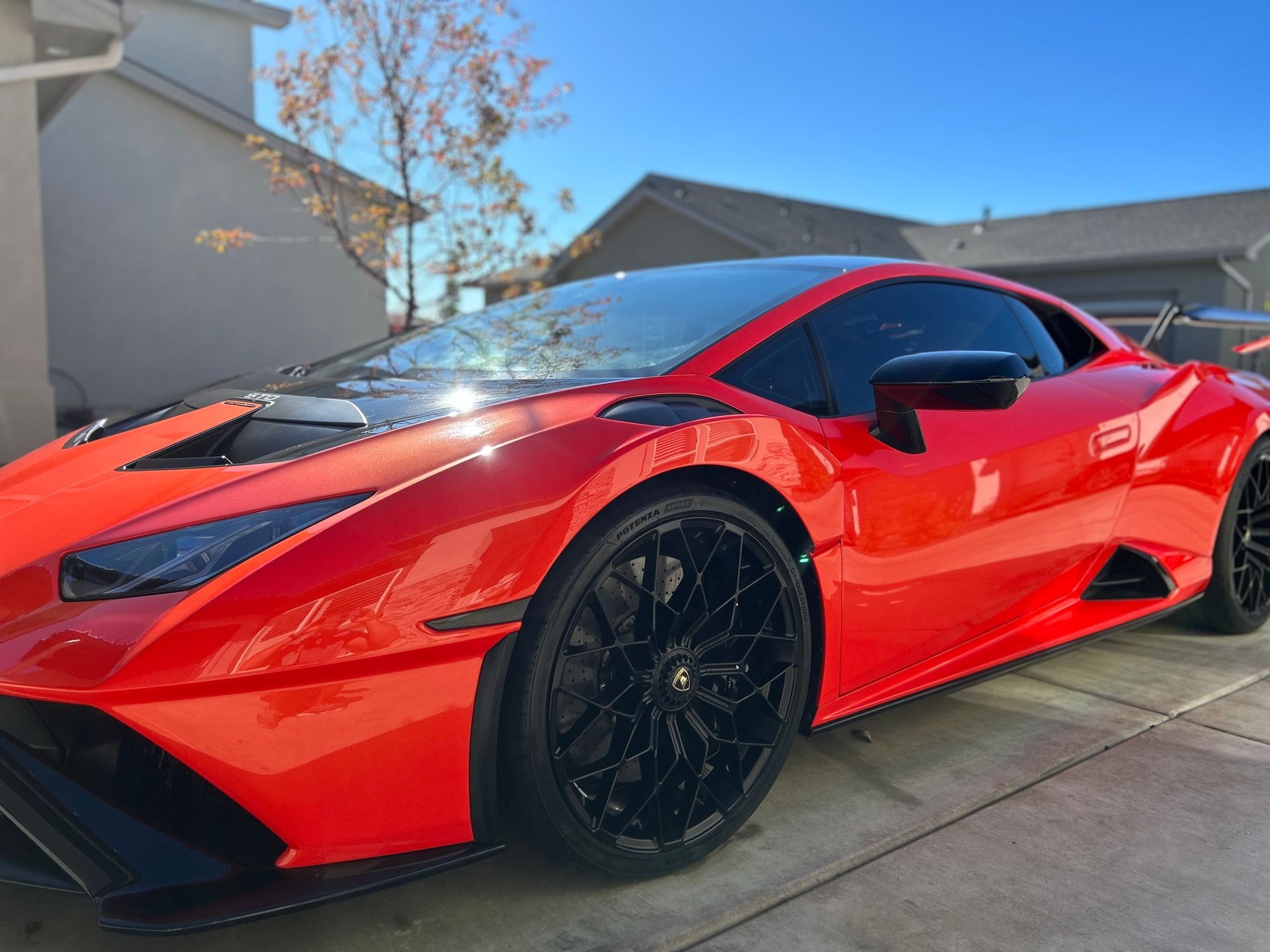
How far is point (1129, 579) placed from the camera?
3.06 meters

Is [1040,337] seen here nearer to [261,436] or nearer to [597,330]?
[597,330]

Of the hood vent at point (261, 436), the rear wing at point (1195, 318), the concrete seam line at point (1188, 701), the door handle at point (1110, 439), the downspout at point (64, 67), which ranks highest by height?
the downspout at point (64, 67)

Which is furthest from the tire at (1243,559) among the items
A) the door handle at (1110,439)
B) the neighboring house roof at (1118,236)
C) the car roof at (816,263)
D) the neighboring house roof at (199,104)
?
the neighboring house roof at (1118,236)

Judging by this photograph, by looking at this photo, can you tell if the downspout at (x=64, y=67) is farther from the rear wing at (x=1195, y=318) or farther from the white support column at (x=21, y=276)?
the rear wing at (x=1195, y=318)

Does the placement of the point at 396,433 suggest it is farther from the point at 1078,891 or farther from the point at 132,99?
the point at 132,99

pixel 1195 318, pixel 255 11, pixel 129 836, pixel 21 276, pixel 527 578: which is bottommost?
pixel 129 836

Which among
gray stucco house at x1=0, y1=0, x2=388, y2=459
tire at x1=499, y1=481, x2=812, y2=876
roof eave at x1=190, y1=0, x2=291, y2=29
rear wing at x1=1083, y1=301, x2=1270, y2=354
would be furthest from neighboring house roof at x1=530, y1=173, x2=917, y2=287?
tire at x1=499, y1=481, x2=812, y2=876

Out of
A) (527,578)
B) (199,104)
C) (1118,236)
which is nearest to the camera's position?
(527,578)

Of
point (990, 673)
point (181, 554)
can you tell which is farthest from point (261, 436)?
point (990, 673)

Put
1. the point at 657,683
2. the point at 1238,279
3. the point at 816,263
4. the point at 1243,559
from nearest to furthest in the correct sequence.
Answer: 1. the point at 657,683
2. the point at 816,263
3. the point at 1243,559
4. the point at 1238,279

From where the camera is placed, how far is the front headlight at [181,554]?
1.50 metres

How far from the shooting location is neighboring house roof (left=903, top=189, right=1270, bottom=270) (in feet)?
55.2

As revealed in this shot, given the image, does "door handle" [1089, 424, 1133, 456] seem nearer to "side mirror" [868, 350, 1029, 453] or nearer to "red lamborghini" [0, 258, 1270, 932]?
"red lamborghini" [0, 258, 1270, 932]

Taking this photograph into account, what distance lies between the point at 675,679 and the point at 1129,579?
1.86 m
